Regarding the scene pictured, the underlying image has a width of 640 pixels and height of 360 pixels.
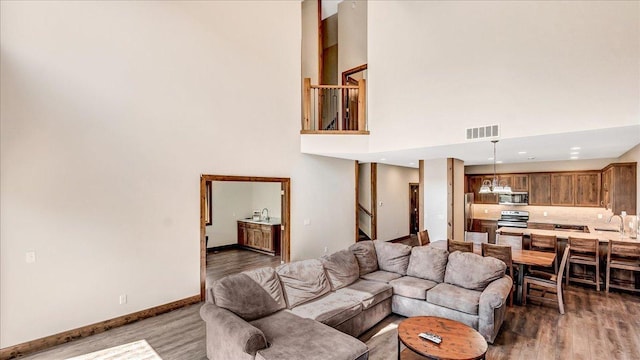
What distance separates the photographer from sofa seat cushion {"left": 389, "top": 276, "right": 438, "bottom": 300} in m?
4.16

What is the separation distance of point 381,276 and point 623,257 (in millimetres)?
4254

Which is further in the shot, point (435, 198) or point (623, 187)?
point (435, 198)

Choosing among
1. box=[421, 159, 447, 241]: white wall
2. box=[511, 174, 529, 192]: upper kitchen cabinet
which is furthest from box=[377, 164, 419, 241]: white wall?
box=[511, 174, 529, 192]: upper kitchen cabinet

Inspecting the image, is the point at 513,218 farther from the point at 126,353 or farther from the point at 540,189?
the point at 126,353

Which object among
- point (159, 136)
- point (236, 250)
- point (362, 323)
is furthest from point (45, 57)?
point (236, 250)

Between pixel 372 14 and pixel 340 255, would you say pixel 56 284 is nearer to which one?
pixel 340 255

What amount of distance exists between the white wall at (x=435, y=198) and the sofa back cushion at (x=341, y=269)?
12.1 ft

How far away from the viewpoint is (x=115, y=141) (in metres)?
4.21

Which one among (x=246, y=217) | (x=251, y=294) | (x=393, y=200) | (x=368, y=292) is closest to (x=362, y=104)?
(x=368, y=292)

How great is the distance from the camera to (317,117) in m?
7.36

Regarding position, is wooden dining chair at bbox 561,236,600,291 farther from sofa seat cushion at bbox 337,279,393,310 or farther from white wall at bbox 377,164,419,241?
white wall at bbox 377,164,419,241

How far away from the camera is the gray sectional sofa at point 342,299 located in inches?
107

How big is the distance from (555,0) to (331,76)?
6089mm

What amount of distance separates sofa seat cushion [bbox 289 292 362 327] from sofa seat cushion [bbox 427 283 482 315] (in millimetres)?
1064
